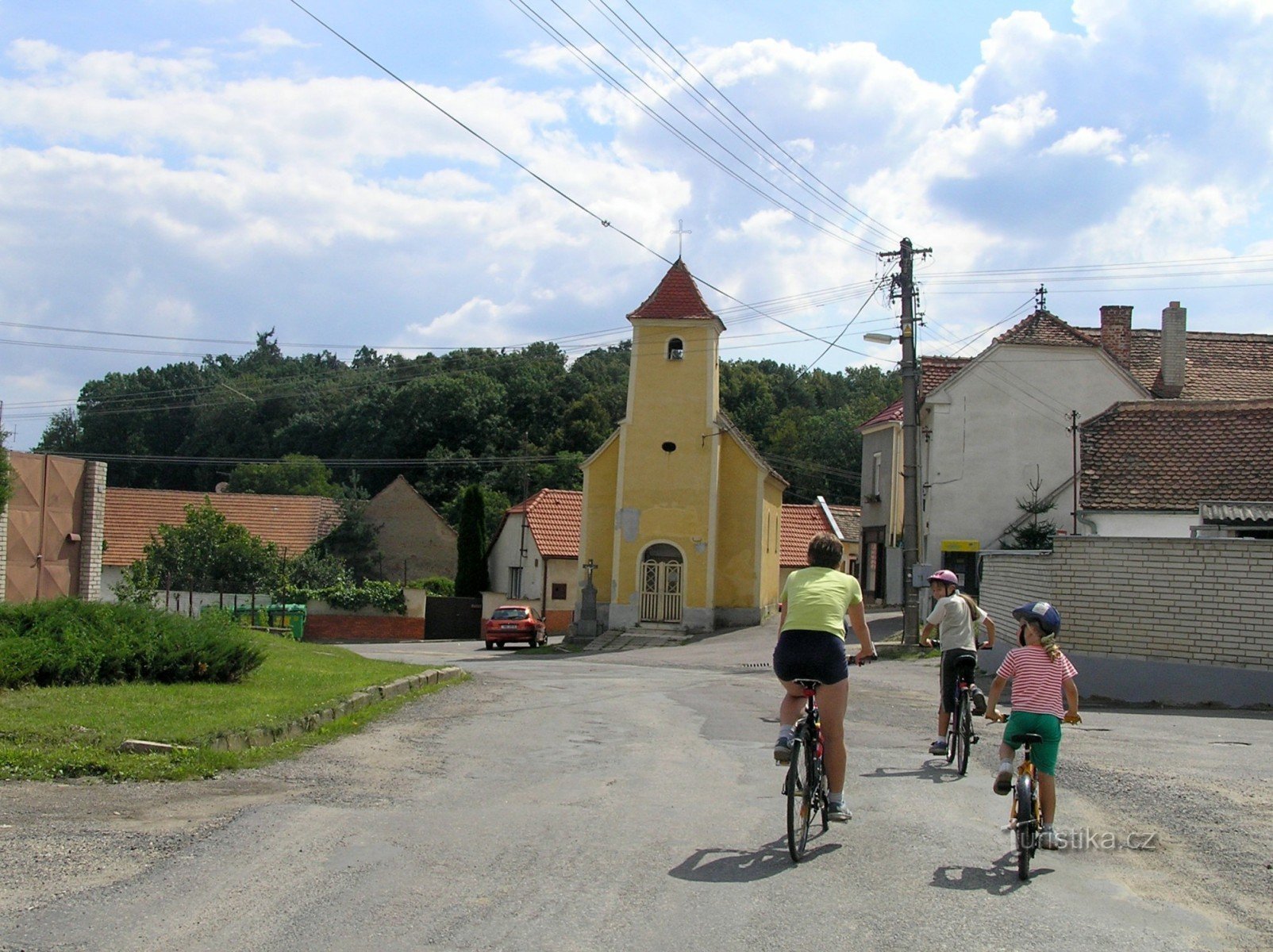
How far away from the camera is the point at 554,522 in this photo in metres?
52.9

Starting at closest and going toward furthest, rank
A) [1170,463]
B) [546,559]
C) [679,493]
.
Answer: [1170,463], [679,493], [546,559]

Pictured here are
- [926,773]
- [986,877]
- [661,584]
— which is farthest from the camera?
[661,584]

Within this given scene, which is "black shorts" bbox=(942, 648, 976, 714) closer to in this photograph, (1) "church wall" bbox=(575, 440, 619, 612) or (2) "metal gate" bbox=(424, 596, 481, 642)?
(1) "church wall" bbox=(575, 440, 619, 612)

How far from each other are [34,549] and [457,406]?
5424 centimetres

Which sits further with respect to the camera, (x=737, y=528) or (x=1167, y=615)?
(x=737, y=528)

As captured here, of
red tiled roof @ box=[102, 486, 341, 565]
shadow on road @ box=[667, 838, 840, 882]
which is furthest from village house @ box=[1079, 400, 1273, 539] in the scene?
red tiled roof @ box=[102, 486, 341, 565]

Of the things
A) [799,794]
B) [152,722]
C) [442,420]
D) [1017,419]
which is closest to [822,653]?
[799,794]

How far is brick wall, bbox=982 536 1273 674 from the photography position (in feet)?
57.7

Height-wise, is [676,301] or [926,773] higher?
[676,301]

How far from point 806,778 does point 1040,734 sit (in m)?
1.47

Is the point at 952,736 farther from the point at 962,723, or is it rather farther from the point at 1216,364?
the point at 1216,364

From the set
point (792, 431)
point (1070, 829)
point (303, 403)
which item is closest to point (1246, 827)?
point (1070, 829)

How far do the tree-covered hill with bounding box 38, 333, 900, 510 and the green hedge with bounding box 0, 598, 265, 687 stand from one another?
200ft

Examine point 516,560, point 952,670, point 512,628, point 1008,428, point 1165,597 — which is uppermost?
point 1008,428
